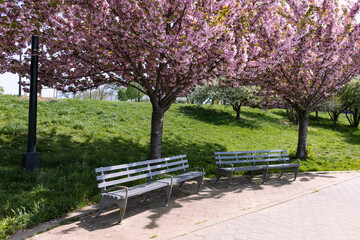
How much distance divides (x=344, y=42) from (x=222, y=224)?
8771 mm

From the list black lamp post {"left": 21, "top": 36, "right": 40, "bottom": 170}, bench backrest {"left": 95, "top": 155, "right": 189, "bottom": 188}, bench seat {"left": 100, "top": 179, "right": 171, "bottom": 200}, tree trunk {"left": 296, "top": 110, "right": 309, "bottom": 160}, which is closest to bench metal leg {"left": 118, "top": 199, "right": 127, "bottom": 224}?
bench seat {"left": 100, "top": 179, "right": 171, "bottom": 200}

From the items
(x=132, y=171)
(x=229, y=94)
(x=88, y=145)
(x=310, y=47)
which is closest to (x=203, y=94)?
(x=229, y=94)

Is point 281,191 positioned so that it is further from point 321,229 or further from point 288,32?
point 288,32

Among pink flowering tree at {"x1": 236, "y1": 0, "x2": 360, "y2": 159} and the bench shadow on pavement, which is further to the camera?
pink flowering tree at {"x1": 236, "y1": 0, "x2": 360, "y2": 159}

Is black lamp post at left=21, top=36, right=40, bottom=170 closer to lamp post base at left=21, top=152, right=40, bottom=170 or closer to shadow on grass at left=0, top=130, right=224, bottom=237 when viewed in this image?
lamp post base at left=21, top=152, right=40, bottom=170

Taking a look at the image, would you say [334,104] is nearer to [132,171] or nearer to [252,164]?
[252,164]

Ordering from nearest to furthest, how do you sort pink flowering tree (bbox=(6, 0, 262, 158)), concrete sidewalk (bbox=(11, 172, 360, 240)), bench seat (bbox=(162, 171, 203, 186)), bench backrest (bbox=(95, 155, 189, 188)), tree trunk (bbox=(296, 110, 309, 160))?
concrete sidewalk (bbox=(11, 172, 360, 240)), bench backrest (bbox=(95, 155, 189, 188)), pink flowering tree (bbox=(6, 0, 262, 158)), bench seat (bbox=(162, 171, 203, 186)), tree trunk (bbox=(296, 110, 309, 160))

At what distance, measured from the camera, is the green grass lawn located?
16.9 feet

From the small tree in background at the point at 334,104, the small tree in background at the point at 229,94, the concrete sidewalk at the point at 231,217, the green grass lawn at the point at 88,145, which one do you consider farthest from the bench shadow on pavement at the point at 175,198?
the small tree in background at the point at 334,104

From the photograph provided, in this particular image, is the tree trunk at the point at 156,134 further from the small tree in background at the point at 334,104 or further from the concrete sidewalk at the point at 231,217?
the small tree in background at the point at 334,104

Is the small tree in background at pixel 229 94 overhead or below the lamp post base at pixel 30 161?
overhead

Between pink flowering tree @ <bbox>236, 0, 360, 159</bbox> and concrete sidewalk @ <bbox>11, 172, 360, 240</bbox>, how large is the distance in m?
4.15

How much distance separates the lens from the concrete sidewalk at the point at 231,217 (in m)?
4.29

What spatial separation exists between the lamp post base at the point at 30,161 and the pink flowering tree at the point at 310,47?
22.7 ft
